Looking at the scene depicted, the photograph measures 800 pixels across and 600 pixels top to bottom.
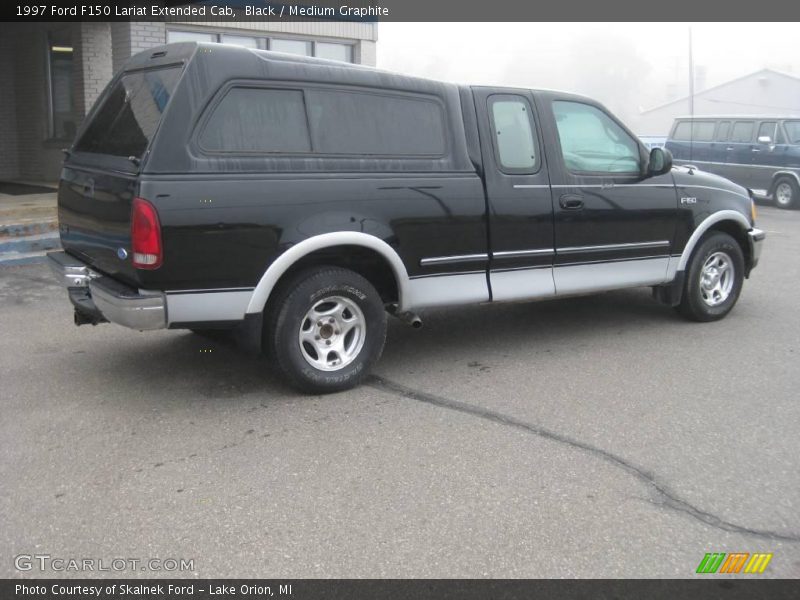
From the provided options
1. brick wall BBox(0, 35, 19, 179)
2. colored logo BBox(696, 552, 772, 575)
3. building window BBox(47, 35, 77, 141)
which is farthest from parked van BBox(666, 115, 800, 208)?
colored logo BBox(696, 552, 772, 575)

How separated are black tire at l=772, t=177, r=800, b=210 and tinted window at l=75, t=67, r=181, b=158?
15.7 metres

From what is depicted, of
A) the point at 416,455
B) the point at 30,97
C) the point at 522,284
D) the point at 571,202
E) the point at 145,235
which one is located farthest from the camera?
the point at 30,97

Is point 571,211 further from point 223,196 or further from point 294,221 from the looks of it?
point 223,196

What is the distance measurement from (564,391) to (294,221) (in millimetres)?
1965

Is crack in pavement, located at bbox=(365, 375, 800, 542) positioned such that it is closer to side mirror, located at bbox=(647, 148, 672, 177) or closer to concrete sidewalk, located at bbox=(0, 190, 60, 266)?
side mirror, located at bbox=(647, 148, 672, 177)

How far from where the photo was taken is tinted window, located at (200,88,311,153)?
186 inches

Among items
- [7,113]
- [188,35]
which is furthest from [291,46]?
[7,113]

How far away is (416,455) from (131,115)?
8.72ft

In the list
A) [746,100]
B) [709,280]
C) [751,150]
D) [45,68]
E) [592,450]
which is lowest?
[592,450]

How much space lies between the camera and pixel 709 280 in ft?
23.0

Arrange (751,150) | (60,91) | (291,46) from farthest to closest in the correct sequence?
1. (751,150)
2. (291,46)
3. (60,91)

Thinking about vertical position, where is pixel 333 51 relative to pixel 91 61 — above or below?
above

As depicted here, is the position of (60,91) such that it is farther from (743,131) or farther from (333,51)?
(743,131)

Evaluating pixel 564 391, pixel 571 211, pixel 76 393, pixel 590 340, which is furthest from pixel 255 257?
pixel 590 340
